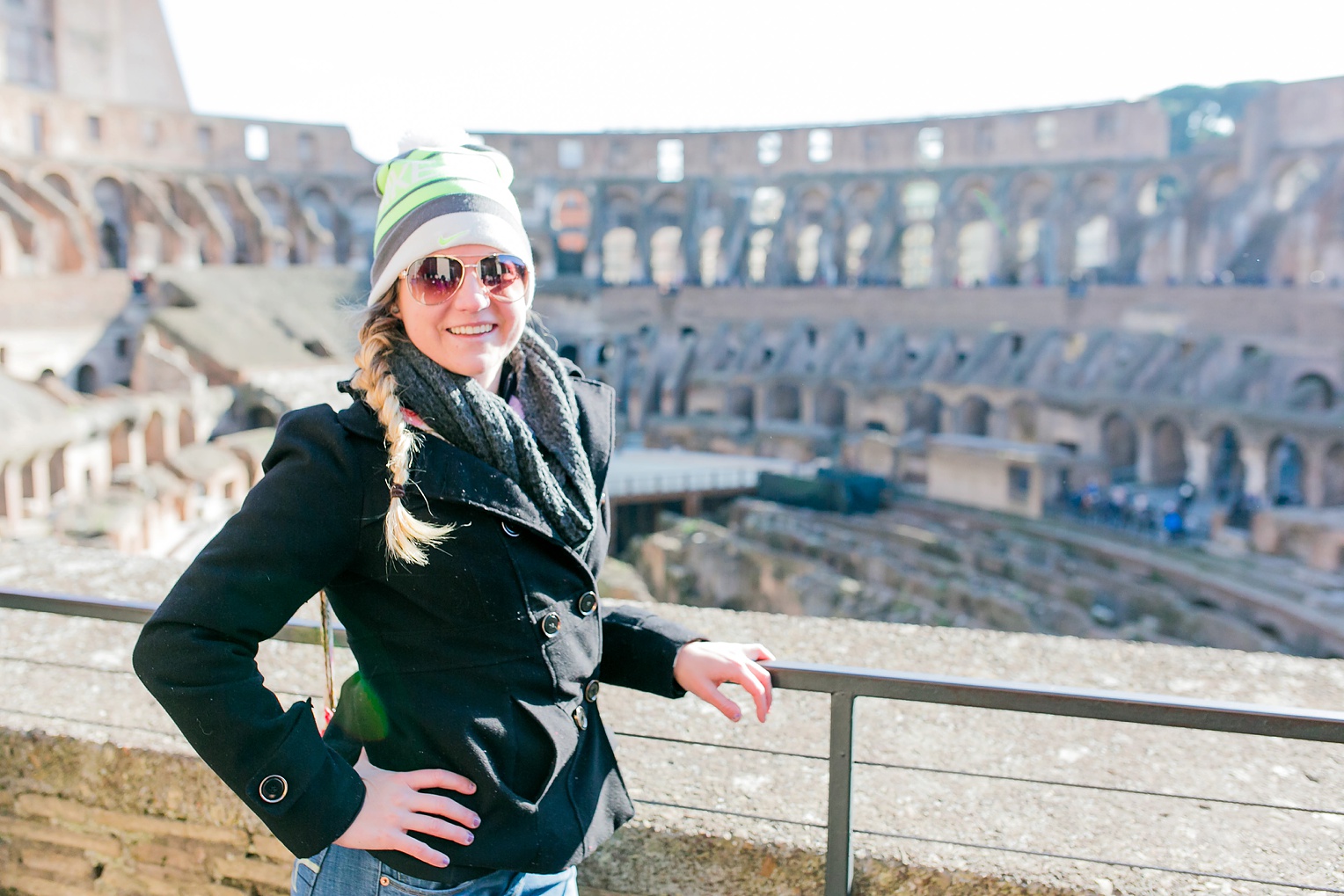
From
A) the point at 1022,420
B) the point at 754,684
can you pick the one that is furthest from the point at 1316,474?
the point at 754,684

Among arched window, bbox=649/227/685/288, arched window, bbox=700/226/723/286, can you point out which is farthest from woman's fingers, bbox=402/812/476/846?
arched window, bbox=649/227/685/288

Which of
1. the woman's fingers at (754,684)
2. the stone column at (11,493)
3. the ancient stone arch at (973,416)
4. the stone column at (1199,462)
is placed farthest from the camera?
the ancient stone arch at (973,416)

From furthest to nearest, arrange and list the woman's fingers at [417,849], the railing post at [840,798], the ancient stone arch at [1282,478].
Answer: the ancient stone arch at [1282,478]
the railing post at [840,798]
the woman's fingers at [417,849]

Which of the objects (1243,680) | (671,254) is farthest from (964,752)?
(671,254)

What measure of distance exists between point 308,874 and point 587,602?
0.69 metres

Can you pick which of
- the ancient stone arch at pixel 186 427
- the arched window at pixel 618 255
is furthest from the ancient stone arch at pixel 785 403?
the ancient stone arch at pixel 186 427

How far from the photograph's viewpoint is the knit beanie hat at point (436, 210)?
1.81m

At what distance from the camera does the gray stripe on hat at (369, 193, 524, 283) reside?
1.82 m

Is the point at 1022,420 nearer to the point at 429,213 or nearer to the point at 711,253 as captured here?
the point at 711,253

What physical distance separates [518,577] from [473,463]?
21 cm

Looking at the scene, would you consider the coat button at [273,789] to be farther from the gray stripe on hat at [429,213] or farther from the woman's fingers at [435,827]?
the gray stripe on hat at [429,213]

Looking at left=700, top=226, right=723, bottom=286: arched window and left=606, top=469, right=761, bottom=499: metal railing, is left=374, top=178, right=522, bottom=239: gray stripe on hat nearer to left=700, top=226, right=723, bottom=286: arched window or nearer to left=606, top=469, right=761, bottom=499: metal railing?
left=606, top=469, right=761, bottom=499: metal railing

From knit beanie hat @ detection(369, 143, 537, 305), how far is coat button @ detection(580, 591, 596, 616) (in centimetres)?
62

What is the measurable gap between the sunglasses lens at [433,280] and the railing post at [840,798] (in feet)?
3.60
